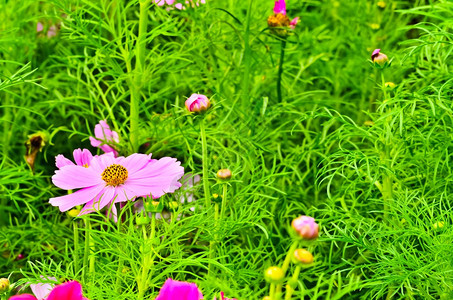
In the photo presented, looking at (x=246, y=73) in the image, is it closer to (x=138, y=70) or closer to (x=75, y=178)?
(x=138, y=70)

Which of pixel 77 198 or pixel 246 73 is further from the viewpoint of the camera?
pixel 246 73

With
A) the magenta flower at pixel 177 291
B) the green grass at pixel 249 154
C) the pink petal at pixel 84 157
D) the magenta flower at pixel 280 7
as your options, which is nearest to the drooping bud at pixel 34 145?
the green grass at pixel 249 154

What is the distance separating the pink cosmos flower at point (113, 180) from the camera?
0.82 meters

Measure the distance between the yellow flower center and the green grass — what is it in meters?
0.05

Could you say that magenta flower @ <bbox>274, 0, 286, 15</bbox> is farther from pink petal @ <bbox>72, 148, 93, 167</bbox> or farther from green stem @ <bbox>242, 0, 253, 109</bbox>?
pink petal @ <bbox>72, 148, 93, 167</bbox>

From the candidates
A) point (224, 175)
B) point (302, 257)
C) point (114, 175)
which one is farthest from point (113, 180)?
point (302, 257)

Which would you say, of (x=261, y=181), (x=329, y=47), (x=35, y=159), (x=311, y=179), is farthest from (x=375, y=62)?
(x=35, y=159)

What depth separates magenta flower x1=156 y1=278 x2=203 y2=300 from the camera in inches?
24.5

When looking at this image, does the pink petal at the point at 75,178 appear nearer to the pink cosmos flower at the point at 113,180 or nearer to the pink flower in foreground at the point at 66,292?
the pink cosmos flower at the point at 113,180

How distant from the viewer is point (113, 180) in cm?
Result: 85

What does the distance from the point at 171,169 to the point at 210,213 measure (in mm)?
84

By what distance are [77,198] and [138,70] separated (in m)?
0.25

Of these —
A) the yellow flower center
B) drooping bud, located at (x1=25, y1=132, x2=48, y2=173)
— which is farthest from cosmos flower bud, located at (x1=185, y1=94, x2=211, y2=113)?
drooping bud, located at (x1=25, y1=132, x2=48, y2=173)

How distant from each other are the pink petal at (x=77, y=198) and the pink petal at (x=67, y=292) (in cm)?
18
